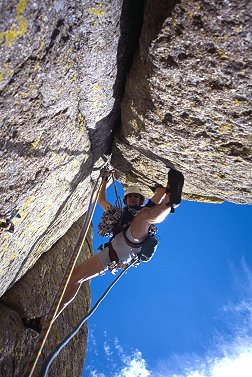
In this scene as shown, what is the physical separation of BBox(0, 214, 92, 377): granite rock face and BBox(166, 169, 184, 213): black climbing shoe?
303 centimetres

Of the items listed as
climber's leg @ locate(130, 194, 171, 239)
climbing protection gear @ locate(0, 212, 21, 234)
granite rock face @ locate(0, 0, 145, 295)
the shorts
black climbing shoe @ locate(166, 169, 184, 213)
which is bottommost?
climbing protection gear @ locate(0, 212, 21, 234)

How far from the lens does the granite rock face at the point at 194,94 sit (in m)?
2.00

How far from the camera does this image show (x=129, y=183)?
19.3ft

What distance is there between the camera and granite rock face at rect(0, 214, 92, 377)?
14.0ft

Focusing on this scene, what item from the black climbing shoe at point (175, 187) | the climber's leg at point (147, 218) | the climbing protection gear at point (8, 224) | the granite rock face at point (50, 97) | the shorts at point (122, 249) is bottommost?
the climbing protection gear at point (8, 224)

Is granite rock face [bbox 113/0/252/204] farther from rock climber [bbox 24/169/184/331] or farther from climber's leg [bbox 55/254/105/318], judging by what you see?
climber's leg [bbox 55/254/105/318]

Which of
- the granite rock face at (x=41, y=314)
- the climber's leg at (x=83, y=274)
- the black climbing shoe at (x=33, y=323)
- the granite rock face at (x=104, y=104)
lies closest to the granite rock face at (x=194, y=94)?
the granite rock face at (x=104, y=104)

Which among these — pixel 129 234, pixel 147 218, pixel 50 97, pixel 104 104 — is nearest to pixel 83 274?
pixel 129 234

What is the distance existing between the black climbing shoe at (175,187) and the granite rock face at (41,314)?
3.03 meters

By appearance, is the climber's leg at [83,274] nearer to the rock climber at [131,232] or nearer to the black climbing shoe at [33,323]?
the rock climber at [131,232]

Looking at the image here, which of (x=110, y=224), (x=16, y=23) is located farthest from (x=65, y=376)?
(x=16, y=23)

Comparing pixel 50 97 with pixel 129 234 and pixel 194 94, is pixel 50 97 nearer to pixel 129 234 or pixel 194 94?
pixel 194 94

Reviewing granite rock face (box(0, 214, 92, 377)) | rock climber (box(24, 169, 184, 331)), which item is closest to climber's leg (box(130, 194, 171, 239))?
rock climber (box(24, 169, 184, 331))

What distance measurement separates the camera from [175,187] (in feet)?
14.6
